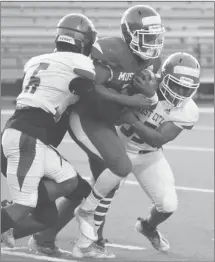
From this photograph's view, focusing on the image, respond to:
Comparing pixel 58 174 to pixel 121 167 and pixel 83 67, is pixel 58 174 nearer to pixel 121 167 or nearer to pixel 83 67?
pixel 121 167

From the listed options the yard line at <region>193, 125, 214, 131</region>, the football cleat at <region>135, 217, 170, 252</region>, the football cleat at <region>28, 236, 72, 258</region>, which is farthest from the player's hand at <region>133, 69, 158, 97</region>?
the yard line at <region>193, 125, 214, 131</region>

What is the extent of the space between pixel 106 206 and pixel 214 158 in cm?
431

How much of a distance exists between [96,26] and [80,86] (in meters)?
10.8

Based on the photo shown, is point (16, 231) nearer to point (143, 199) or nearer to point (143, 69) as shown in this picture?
point (143, 69)

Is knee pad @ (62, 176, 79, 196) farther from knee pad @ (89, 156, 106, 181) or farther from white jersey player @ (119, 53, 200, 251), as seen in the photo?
white jersey player @ (119, 53, 200, 251)

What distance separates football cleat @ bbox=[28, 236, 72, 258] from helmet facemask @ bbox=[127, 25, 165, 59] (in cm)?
151

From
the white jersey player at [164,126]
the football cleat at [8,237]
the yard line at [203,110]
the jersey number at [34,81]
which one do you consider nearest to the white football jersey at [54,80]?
the jersey number at [34,81]

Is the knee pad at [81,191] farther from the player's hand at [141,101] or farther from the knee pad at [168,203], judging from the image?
the player's hand at [141,101]

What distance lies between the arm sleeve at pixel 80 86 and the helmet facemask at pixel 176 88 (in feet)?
2.23

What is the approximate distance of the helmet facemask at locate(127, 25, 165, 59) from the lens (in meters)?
4.50

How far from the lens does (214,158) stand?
8.80 m

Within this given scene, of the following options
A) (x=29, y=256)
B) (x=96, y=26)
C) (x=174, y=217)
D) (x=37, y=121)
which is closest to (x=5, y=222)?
(x=29, y=256)

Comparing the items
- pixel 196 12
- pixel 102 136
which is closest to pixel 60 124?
pixel 102 136

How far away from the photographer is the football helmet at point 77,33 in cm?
438
